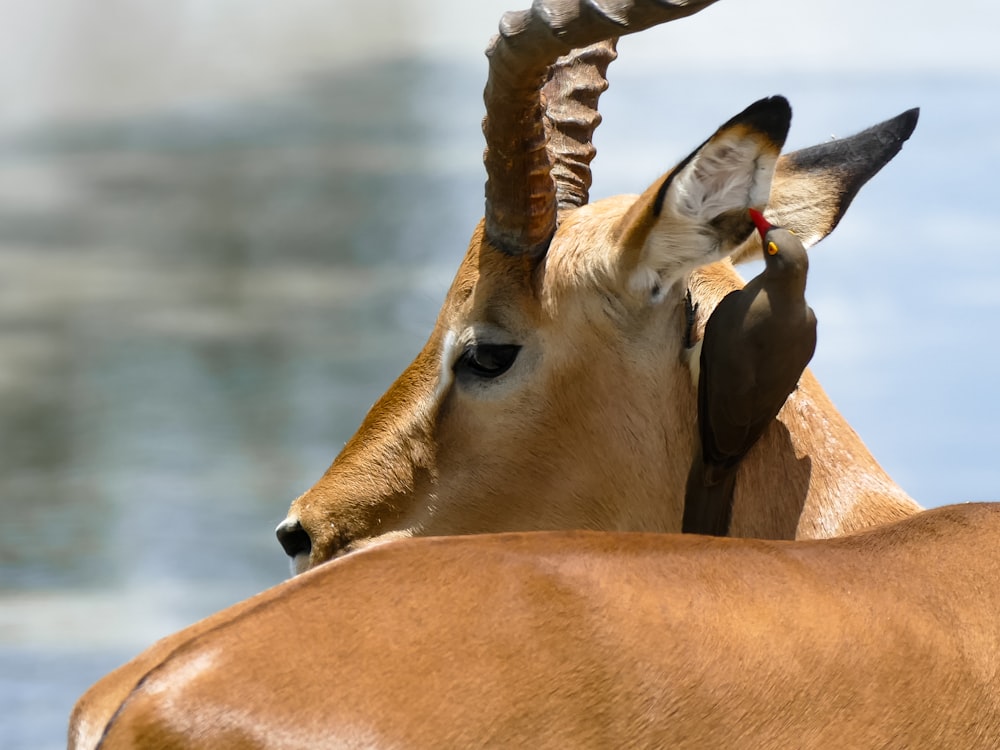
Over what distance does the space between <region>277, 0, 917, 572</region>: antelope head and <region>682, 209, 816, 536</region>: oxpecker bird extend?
0.29 feet

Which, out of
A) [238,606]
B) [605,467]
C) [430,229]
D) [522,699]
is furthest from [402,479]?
[430,229]

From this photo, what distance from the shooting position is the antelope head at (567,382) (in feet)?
9.24

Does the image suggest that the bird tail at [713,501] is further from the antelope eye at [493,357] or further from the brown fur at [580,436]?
the antelope eye at [493,357]

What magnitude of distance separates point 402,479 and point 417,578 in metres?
1.37

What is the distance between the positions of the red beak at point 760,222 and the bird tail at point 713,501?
441 millimetres

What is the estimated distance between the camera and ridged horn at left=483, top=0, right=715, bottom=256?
2725mm

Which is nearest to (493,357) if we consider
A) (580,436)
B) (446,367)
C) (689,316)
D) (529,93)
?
(446,367)

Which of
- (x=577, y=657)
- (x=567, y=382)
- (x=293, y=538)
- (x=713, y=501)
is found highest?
(x=567, y=382)

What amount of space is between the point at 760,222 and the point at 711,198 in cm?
10

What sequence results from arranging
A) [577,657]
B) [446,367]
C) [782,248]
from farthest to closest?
[446,367] → [782,248] → [577,657]

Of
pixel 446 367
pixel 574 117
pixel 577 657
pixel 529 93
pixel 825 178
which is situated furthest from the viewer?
pixel 574 117

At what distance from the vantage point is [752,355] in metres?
2.69

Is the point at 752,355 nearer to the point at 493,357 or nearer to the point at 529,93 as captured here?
the point at 493,357

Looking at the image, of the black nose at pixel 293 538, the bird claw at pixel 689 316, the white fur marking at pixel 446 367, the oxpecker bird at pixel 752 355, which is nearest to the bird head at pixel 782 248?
the oxpecker bird at pixel 752 355
